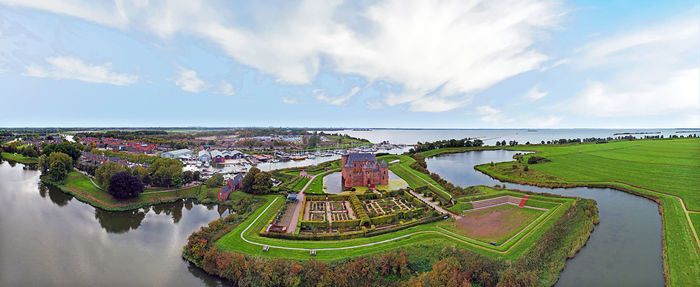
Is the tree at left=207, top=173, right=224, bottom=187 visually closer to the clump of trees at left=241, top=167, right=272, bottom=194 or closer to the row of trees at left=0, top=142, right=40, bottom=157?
the clump of trees at left=241, top=167, right=272, bottom=194

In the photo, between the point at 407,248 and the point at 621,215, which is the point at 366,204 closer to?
the point at 407,248

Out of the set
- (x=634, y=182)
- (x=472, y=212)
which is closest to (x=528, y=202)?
(x=472, y=212)

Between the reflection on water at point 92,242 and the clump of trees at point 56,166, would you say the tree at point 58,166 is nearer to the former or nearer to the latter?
the clump of trees at point 56,166

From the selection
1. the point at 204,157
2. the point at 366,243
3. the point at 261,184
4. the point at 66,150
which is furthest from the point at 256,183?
the point at 66,150

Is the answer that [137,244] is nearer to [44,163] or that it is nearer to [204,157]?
[44,163]

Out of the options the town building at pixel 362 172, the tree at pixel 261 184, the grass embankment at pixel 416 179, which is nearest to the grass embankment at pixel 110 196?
the tree at pixel 261 184

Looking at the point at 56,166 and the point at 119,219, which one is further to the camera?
the point at 56,166
